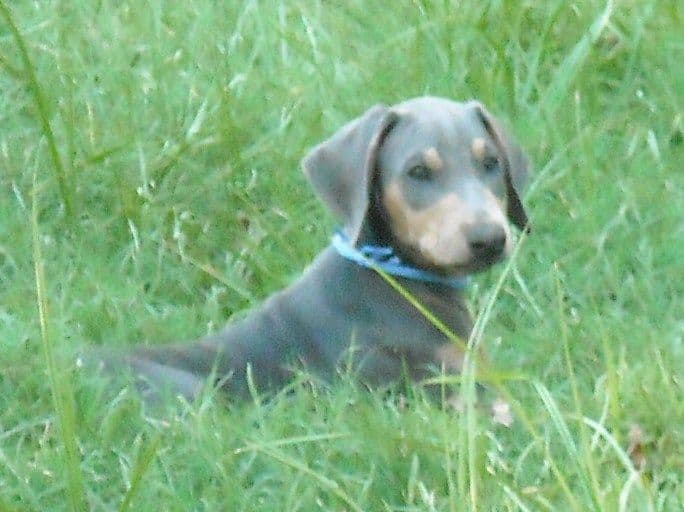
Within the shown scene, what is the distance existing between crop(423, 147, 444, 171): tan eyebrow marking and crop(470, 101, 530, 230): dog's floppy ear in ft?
0.96

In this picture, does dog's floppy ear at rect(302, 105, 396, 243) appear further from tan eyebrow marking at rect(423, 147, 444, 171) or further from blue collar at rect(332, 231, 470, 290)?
tan eyebrow marking at rect(423, 147, 444, 171)

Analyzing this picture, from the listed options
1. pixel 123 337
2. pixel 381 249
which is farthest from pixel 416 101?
pixel 123 337

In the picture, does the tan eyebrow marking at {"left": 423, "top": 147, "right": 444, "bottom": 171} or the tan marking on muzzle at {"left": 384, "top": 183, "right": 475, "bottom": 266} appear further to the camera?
the tan eyebrow marking at {"left": 423, "top": 147, "right": 444, "bottom": 171}

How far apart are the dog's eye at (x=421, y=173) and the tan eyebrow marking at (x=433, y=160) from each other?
0.05 feet

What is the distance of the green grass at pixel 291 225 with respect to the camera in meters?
3.52

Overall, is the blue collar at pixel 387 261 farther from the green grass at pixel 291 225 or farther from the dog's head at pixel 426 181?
the green grass at pixel 291 225

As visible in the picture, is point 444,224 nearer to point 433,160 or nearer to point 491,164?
point 433,160

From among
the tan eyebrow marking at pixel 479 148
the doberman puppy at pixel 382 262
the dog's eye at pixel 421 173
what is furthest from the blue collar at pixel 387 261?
the tan eyebrow marking at pixel 479 148

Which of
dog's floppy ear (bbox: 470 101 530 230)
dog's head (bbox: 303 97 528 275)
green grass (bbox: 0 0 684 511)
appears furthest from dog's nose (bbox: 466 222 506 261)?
dog's floppy ear (bbox: 470 101 530 230)

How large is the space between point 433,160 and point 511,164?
1.22 ft

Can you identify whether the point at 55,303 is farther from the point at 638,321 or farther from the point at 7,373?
the point at 638,321

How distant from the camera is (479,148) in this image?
4.16 meters

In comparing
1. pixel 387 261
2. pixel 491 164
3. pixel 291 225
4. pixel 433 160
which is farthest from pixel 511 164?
pixel 291 225

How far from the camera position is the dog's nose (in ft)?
12.9
